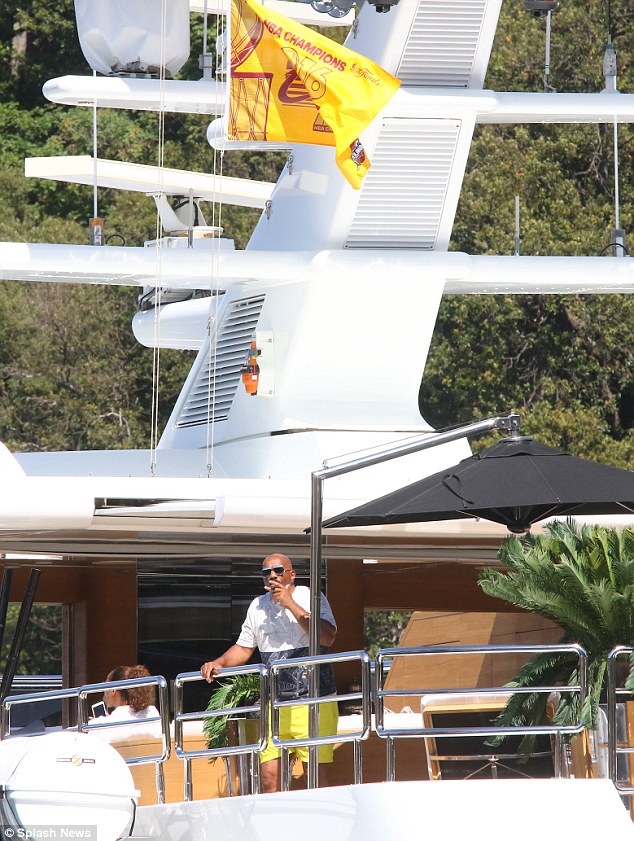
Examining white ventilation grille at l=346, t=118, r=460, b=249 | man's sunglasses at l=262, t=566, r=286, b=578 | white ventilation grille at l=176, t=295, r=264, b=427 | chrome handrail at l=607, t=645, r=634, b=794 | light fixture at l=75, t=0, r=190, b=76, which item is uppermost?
light fixture at l=75, t=0, r=190, b=76

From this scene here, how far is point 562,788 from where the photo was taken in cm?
712

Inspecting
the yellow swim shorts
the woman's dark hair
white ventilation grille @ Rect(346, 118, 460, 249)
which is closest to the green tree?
white ventilation grille @ Rect(346, 118, 460, 249)

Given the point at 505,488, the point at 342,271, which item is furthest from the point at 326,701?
the point at 342,271

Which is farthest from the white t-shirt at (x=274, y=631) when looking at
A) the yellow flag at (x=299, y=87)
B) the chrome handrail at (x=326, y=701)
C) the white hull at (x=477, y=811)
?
the yellow flag at (x=299, y=87)

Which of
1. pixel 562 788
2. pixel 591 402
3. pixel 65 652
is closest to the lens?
pixel 562 788

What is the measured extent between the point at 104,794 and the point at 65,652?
6.04m

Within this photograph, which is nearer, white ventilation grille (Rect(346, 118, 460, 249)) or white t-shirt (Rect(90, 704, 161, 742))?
white t-shirt (Rect(90, 704, 161, 742))

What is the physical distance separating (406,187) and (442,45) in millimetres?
1154

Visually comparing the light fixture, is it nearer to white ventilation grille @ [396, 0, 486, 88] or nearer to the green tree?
white ventilation grille @ [396, 0, 486, 88]

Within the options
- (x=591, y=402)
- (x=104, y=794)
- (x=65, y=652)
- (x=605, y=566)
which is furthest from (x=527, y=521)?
(x=591, y=402)

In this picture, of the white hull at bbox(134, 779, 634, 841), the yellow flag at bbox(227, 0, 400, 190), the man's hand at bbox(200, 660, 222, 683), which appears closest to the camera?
the white hull at bbox(134, 779, 634, 841)

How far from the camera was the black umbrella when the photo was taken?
8344 mm

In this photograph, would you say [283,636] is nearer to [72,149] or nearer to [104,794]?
[104,794]

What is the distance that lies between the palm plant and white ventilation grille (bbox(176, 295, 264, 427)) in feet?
17.7
